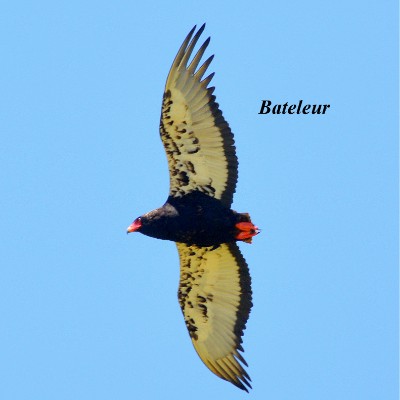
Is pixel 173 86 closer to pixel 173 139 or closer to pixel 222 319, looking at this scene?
pixel 173 139

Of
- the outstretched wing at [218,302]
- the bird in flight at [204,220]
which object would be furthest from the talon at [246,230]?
the outstretched wing at [218,302]

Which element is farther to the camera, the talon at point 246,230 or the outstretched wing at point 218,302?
the outstretched wing at point 218,302

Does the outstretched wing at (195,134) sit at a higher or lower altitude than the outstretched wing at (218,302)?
higher

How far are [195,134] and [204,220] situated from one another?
4.34ft

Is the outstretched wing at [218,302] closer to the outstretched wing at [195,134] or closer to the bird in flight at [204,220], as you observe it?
the bird in flight at [204,220]

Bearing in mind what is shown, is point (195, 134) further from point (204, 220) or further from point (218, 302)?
point (218, 302)

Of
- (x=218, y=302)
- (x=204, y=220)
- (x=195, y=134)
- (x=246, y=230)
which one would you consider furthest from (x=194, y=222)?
(x=218, y=302)

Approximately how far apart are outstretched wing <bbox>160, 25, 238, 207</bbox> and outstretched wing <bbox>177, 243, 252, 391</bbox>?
3.82 feet

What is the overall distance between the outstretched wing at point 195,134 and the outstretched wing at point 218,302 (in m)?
1.17

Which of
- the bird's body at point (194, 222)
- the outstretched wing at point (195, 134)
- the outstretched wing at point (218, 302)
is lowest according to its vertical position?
the outstretched wing at point (218, 302)

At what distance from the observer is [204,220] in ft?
59.6

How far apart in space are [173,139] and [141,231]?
151 centimetres

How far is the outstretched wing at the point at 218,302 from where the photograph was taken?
19.1 m

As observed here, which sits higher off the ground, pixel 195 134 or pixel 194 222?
pixel 195 134
